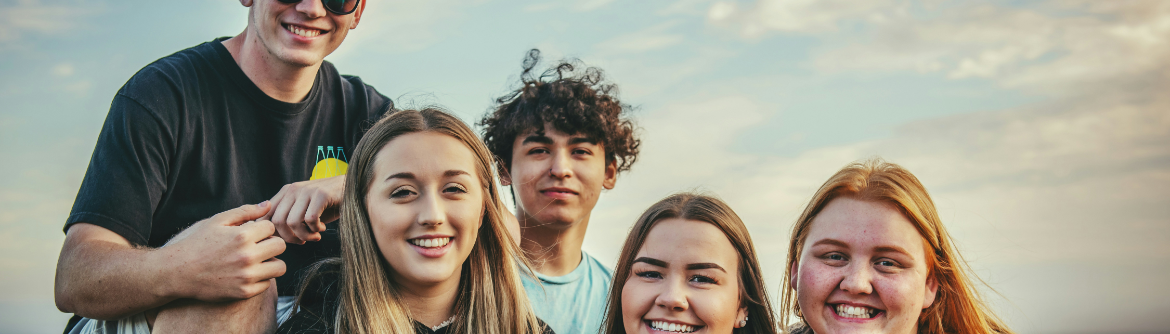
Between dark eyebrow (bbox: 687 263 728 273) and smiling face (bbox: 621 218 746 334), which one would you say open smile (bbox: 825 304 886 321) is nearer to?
smiling face (bbox: 621 218 746 334)

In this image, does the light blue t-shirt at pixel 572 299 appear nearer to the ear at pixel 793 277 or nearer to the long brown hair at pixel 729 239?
the long brown hair at pixel 729 239

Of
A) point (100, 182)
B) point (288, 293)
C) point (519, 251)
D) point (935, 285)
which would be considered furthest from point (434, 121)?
point (935, 285)

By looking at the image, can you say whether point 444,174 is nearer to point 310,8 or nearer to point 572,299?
point 310,8

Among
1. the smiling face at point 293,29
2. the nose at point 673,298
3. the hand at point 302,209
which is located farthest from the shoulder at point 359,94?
the nose at point 673,298

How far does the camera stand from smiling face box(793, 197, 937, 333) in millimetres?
3877

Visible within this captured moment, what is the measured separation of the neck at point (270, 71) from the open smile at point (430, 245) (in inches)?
65.1

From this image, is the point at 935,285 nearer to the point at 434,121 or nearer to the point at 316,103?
the point at 434,121

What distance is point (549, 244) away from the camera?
5781 millimetres

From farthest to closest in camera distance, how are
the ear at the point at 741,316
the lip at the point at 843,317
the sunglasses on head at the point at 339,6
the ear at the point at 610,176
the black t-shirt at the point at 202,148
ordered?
the ear at the point at 610,176 < the sunglasses on head at the point at 339,6 < the black t-shirt at the point at 202,148 < the ear at the point at 741,316 < the lip at the point at 843,317

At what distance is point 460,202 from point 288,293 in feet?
4.25

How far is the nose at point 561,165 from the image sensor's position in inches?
217

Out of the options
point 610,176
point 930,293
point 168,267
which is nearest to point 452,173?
point 168,267

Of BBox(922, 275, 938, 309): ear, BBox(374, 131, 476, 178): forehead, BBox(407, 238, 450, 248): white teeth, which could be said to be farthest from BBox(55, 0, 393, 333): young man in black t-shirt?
BBox(922, 275, 938, 309): ear

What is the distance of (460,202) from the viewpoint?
3891mm
